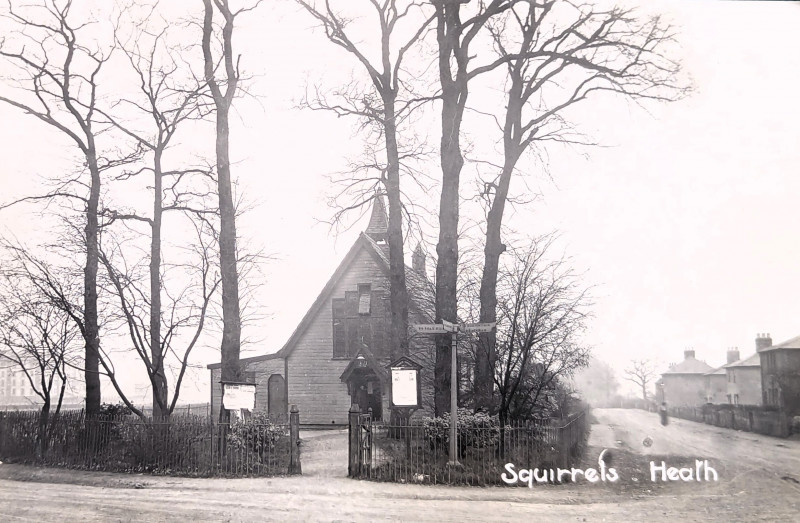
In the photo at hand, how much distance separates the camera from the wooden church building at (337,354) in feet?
83.5

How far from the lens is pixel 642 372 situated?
74.1ft

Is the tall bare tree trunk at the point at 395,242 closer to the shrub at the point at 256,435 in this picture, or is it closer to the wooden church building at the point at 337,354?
the shrub at the point at 256,435

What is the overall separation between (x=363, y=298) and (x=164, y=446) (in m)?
13.8

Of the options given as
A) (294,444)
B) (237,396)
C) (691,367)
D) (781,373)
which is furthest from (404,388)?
(691,367)

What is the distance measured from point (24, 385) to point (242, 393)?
1433 centimetres

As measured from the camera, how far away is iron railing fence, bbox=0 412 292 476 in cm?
1284

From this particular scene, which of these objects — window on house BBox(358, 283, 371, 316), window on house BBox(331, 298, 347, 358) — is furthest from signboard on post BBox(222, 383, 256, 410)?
window on house BBox(331, 298, 347, 358)

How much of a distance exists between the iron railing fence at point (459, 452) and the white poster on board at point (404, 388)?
1.54ft

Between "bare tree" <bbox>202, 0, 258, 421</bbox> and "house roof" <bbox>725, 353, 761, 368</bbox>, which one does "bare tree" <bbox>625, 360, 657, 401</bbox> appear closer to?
"house roof" <bbox>725, 353, 761, 368</bbox>

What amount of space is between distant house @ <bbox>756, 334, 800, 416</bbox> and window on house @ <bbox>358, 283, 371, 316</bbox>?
15.3 m

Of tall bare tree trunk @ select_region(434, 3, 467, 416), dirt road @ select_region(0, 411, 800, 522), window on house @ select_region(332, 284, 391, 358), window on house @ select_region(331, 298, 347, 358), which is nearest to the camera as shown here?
dirt road @ select_region(0, 411, 800, 522)

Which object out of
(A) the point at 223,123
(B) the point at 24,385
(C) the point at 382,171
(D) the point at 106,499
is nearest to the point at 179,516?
(D) the point at 106,499

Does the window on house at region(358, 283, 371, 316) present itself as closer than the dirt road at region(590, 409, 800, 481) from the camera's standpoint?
No

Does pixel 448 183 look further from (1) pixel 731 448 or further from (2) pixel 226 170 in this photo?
(1) pixel 731 448
